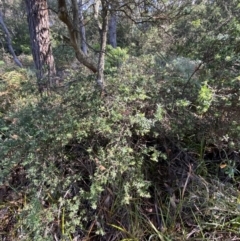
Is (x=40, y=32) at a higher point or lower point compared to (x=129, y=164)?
higher

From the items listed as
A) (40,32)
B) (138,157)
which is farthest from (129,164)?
(40,32)

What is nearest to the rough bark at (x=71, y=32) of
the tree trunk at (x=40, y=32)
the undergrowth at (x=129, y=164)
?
the undergrowth at (x=129, y=164)

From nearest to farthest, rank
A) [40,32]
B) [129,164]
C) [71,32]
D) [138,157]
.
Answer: [129,164] < [138,157] < [71,32] < [40,32]

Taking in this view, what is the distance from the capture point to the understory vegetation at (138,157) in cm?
142

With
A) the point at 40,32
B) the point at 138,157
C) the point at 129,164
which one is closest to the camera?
the point at 129,164

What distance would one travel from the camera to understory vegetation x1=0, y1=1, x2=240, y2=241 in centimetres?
142

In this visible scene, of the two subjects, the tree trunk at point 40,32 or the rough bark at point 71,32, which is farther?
the tree trunk at point 40,32

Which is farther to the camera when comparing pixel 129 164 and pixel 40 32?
pixel 40 32

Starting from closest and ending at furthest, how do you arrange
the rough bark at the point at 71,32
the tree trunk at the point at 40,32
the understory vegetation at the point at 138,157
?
the understory vegetation at the point at 138,157 < the rough bark at the point at 71,32 < the tree trunk at the point at 40,32

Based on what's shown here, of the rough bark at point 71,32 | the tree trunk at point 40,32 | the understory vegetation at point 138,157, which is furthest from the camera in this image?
the tree trunk at point 40,32

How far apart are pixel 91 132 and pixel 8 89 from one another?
68.8 inches

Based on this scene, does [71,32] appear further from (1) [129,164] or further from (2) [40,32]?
(1) [129,164]

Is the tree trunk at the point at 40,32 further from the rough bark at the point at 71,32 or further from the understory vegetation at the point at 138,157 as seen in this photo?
the understory vegetation at the point at 138,157

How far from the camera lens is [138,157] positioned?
156 centimetres
